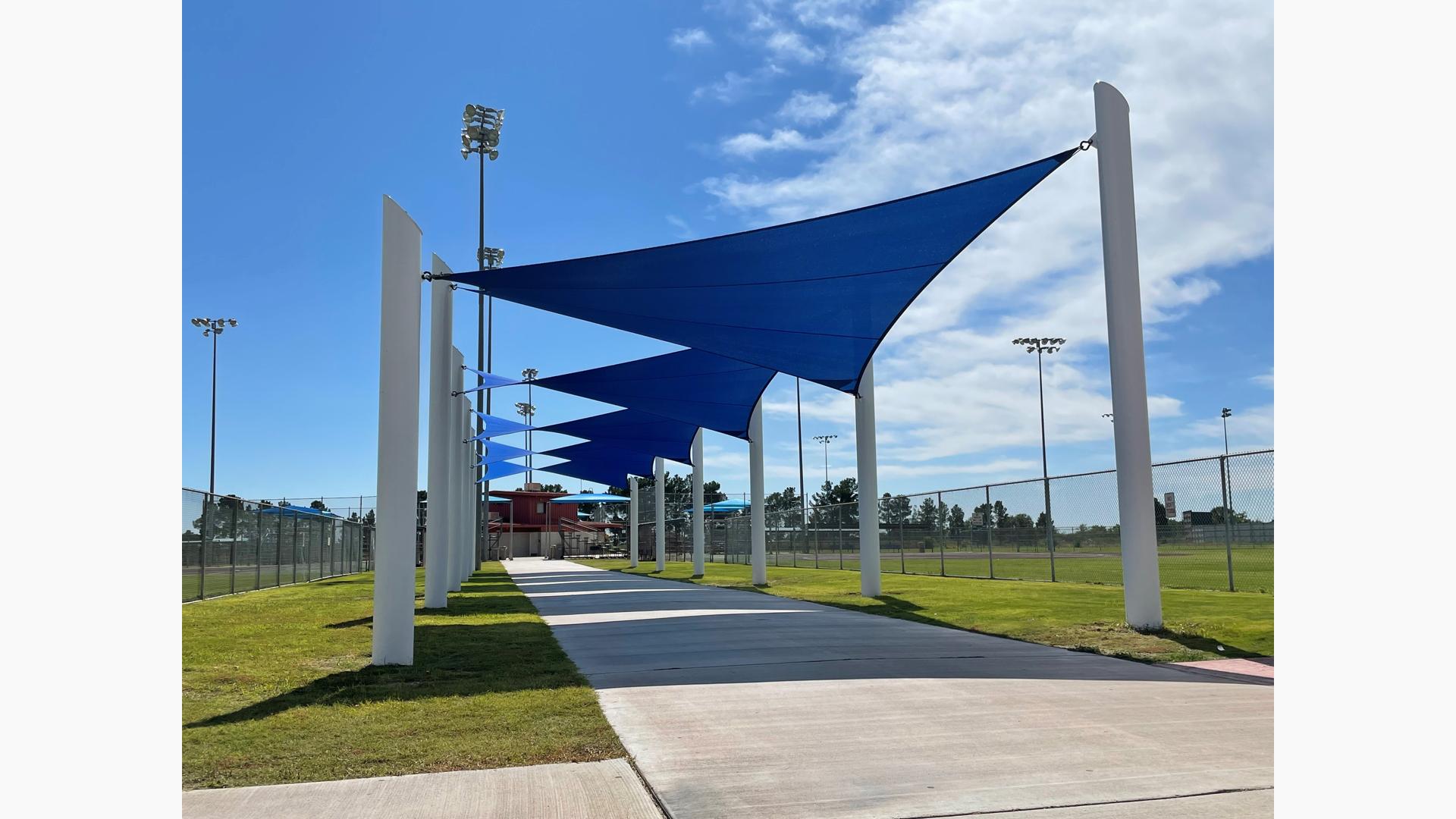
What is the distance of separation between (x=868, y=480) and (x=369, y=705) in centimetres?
1016

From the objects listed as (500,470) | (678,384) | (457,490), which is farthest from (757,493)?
(500,470)

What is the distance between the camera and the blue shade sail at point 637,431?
70.6 feet

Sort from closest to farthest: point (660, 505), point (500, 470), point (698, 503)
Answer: point (698, 503) → point (660, 505) → point (500, 470)

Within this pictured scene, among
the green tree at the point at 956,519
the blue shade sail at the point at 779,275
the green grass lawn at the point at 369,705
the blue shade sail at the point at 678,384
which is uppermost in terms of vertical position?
the blue shade sail at the point at 779,275

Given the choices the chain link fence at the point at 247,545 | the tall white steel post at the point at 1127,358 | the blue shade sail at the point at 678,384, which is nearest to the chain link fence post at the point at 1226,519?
the tall white steel post at the point at 1127,358

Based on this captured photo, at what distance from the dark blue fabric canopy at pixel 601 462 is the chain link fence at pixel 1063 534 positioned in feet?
18.5

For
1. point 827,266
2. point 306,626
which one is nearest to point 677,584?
point 306,626

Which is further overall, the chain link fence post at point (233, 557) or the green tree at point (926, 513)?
the green tree at point (926, 513)

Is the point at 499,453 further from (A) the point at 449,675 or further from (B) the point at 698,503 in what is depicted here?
(A) the point at 449,675

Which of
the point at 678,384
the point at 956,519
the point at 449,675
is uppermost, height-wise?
the point at 678,384

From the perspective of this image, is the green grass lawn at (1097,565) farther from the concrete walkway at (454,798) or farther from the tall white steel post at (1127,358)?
the concrete walkway at (454,798)

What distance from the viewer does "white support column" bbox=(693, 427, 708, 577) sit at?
24531 millimetres

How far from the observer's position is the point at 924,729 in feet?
16.5

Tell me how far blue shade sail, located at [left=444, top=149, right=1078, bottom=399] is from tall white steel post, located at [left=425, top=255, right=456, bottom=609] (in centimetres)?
355
